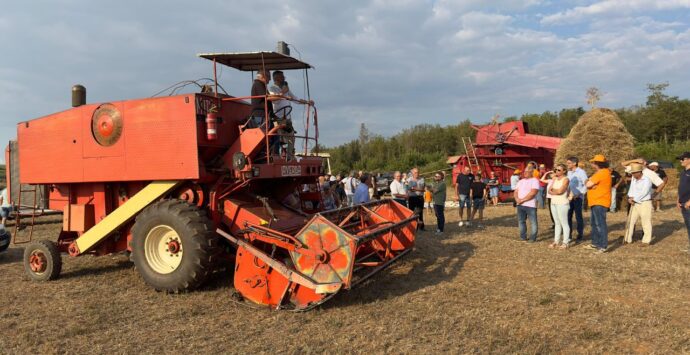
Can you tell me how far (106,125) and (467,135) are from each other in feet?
138

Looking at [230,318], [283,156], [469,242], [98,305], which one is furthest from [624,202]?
[98,305]

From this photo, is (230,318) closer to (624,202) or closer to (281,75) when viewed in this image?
(281,75)

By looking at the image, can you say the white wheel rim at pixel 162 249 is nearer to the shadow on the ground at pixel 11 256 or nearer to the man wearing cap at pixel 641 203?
the shadow on the ground at pixel 11 256

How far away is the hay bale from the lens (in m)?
15.6

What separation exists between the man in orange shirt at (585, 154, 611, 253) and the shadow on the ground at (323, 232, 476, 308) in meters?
2.19

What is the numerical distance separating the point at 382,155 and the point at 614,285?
46.1m

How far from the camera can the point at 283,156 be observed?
697cm

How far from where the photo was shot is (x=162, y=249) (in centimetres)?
633

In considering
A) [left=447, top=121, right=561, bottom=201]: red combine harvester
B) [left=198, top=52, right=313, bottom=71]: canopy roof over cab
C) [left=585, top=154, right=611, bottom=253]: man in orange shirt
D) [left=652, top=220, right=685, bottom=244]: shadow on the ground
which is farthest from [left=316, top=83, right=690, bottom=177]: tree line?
[left=198, top=52, right=313, bottom=71]: canopy roof over cab

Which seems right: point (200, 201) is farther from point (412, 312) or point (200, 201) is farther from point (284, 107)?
point (412, 312)

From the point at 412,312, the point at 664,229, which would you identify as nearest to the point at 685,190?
the point at 664,229

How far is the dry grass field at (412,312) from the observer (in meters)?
4.29

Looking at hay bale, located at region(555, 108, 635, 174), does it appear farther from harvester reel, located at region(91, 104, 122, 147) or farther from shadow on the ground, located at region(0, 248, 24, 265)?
shadow on the ground, located at region(0, 248, 24, 265)

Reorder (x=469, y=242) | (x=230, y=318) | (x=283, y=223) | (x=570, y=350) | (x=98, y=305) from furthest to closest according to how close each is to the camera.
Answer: (x=469, y=242) < (x=283, y=223) < (x=98, y=305) < (x=230, y=318) < (x=570, y=350)
